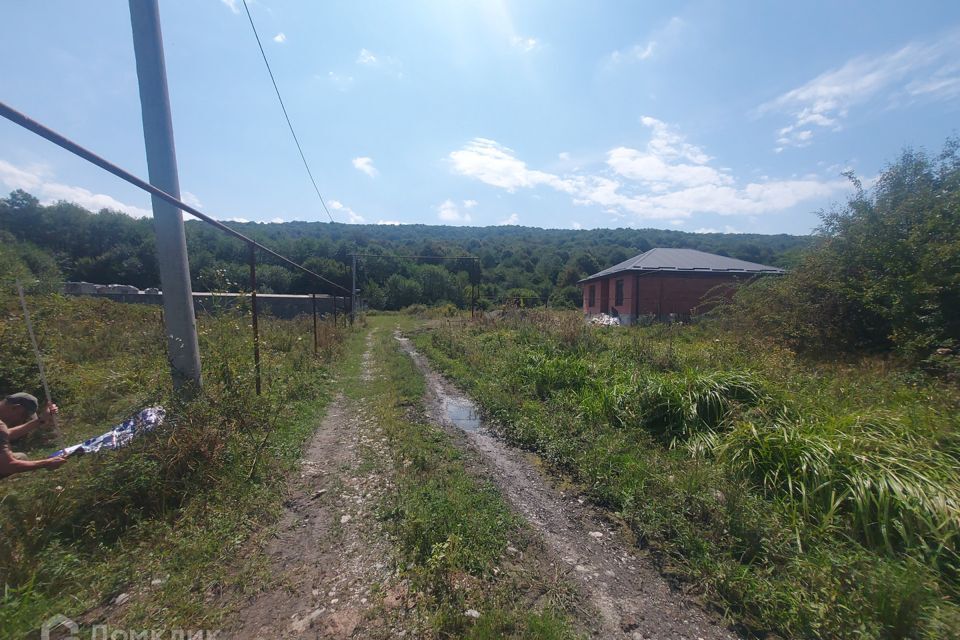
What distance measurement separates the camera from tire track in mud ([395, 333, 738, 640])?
6.92ft

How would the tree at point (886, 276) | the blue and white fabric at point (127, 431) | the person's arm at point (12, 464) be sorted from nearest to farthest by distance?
the person's arm at point (12, 464) < the blue and white fabric at point (127, 431) < the tree at point (886, 276)

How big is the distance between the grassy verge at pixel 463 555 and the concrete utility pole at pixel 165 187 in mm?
2337

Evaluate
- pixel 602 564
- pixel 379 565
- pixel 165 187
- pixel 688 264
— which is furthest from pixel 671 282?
pixel 165 187

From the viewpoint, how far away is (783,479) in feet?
10.6

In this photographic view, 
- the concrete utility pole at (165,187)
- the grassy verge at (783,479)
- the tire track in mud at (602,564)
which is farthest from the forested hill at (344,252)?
the grassy verge at (783,479)

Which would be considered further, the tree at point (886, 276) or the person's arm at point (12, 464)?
the tree at point (886, 276)

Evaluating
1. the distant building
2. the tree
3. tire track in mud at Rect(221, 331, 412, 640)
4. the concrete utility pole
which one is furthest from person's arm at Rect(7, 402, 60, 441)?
the distant building

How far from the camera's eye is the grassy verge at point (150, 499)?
6.83 ft

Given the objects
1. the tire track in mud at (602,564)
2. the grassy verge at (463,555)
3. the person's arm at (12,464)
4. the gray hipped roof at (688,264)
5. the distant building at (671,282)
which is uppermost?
the gray hipped roof at (688,264)

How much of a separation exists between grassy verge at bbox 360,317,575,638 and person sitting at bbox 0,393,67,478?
268 cm

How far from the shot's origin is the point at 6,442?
2.87 meters

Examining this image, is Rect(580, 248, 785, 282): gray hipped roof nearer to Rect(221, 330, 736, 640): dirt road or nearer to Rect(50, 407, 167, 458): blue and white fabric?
Rect(221, 330, 736, 640): dirt road

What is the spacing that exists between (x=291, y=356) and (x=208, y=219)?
460 centimetres

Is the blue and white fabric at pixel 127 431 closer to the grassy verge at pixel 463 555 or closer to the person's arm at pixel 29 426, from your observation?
the person's arm at pixel 29 426
